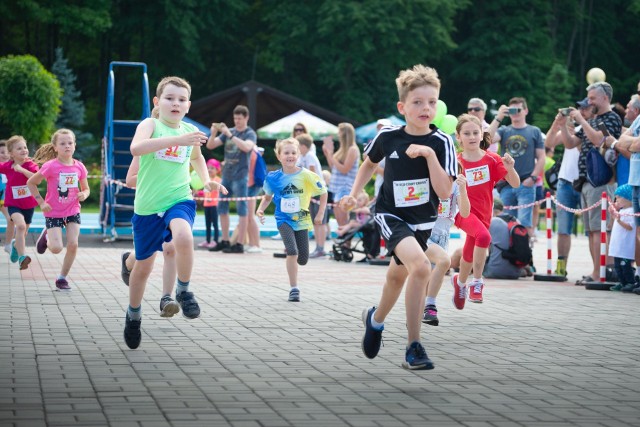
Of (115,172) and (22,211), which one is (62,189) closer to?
(22,211)

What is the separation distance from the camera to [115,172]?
20.9 m

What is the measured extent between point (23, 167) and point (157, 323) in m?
6.33

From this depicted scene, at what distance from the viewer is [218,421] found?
547 centimetres

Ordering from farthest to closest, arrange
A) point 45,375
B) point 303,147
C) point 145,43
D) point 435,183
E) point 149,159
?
point 145,43
point 303,147
point 149,159
point 435,183
point 45,375

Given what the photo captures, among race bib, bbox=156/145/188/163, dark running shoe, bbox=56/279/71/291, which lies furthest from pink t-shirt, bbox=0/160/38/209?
race bib, bbox=156/145/188/163

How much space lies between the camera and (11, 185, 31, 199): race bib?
14664 mm

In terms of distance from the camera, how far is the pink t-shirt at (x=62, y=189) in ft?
40.6

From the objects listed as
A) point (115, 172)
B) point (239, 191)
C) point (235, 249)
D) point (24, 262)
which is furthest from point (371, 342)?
point (115, 172)

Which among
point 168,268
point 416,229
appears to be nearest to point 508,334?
point 416,229

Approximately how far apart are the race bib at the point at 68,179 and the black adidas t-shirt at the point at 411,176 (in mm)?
5859

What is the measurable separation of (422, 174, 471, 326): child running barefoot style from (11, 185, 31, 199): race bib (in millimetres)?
6651

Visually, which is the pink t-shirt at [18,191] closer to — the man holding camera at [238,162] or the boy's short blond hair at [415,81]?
the man holding camera at [238,162]

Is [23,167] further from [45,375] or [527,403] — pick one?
[527,403]

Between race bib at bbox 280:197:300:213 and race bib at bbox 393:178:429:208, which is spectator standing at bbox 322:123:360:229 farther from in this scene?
race bib at bbox 393:178:429:208
